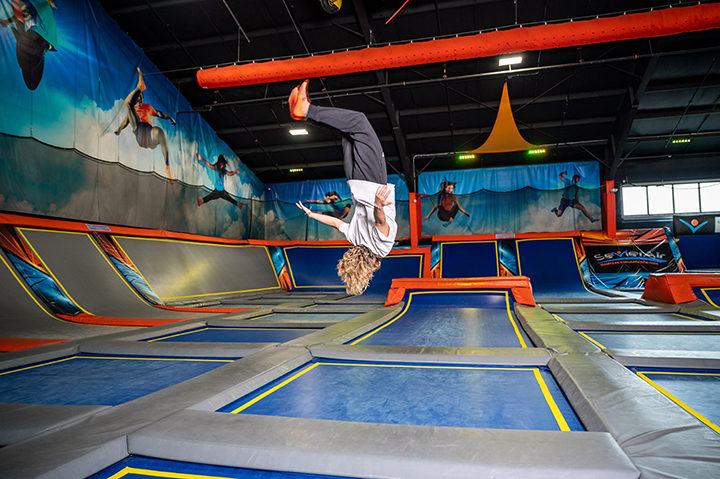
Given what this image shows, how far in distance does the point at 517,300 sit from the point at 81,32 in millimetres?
9468

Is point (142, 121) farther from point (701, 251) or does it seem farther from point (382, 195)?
point (701, 251)

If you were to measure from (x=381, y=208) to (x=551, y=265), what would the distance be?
23.3 ft

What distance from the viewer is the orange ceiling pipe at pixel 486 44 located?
6066mm

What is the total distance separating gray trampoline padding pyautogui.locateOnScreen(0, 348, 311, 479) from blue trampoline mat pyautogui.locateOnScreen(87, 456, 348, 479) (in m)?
0.05

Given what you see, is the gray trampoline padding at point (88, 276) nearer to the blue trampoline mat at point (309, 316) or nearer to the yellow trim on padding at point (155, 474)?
the blue trampoline mat at point (309, 316)

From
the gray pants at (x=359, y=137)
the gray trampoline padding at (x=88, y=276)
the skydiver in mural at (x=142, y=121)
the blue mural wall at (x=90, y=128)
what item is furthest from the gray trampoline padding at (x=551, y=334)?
the skydiver in mural at (x=142, y=121)

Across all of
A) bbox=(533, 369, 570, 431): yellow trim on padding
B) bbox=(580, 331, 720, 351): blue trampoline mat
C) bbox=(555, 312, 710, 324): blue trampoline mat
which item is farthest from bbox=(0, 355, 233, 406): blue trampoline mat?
bbox=(555, 312, 710, 324): blue trampoline mat

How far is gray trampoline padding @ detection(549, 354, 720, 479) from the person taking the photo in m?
1.18

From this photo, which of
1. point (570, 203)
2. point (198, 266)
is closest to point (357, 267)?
point (198, 266)

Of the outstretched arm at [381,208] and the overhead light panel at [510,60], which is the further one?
the overhead light panel at [510,60]

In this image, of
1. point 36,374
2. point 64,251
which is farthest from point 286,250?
point 36,374

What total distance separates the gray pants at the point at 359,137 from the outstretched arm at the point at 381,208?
0.77 feet

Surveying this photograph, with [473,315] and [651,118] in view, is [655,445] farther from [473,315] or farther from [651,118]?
[651,118]

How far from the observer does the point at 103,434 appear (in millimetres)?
1453
